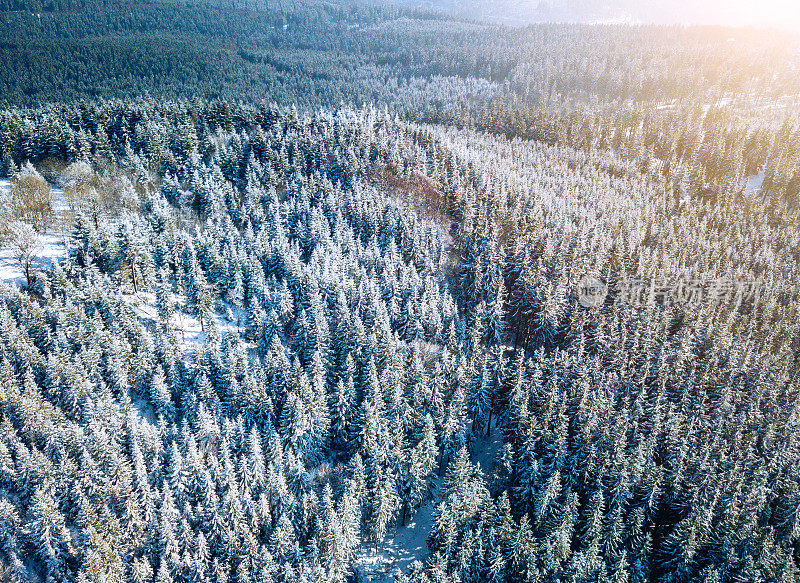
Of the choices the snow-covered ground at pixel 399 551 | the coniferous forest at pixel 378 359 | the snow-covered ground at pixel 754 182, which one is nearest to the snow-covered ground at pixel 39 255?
the coniferous forest at pixel 378 359

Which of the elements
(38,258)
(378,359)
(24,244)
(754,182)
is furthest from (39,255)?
(754,182)

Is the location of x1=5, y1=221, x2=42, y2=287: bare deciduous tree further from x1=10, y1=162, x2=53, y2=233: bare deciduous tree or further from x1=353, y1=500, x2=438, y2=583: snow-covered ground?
x1=353, y1=500, x2=438, y2=583: snow-covered ground

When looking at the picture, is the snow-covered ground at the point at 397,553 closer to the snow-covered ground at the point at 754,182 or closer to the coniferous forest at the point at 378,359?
the coniferous forest at the point at 378,359

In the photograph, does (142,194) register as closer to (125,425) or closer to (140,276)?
(140,276)

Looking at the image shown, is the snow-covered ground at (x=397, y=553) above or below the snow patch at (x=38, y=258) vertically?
below

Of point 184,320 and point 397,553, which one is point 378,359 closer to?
point 397,553

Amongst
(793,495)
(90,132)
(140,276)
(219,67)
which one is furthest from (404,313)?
(219,67)

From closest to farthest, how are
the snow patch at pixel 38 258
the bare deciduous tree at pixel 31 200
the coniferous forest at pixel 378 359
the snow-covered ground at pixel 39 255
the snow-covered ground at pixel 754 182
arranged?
1. the coniferous forest at pixel 378 359
2. the snow patch at pixel 38 258
3. the snow-covered ground at pixel 39 255
4. the bare deciduous tree at pixel 31 200
5. the snow-covered ground at pixel 754 182
